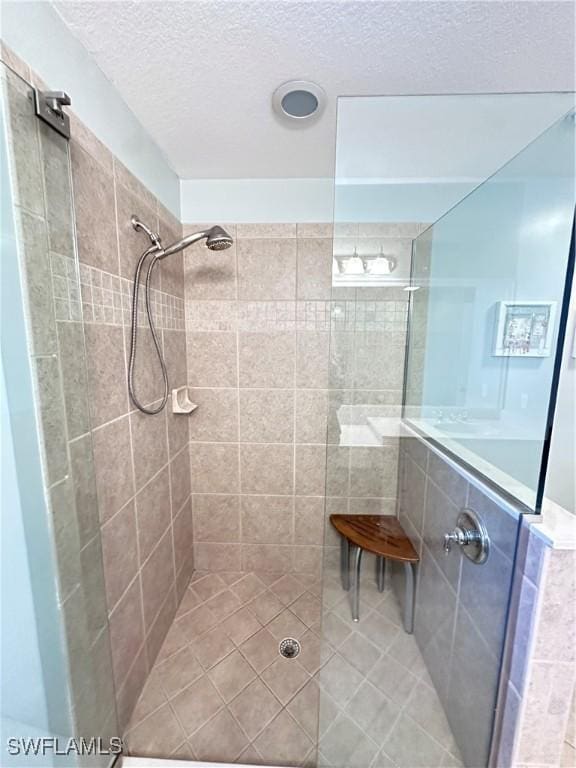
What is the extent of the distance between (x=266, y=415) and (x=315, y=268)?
2.78 feet

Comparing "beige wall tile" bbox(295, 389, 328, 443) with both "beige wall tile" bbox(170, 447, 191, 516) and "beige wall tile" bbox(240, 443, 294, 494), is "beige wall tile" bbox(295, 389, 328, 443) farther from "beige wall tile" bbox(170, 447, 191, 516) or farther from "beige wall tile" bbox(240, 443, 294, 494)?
"beige wall tile" bbox(170, 447, 191, 516)

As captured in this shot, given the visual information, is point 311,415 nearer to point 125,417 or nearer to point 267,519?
point 267,519

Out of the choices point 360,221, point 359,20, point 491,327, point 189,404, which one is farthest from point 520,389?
point 189,404

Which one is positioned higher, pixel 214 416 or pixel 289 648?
pixel 214 416

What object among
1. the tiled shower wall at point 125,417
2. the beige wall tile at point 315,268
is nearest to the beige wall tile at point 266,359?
the beige wall tile at point 315,268

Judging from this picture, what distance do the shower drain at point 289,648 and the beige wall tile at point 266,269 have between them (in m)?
1.67

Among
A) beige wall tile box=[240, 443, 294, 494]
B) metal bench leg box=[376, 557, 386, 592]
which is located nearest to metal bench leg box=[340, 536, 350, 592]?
metal bench leg box=[376, 557, 386, 592]

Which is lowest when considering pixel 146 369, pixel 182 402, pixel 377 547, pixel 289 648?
pixel 289 648

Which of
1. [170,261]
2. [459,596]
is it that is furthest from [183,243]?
[459,596]

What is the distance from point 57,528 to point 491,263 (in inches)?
71.8

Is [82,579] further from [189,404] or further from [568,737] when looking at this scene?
[568,737]

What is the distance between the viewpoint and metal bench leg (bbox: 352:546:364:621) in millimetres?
1287

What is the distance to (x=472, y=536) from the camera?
86 cm

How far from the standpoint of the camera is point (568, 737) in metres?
0.78
